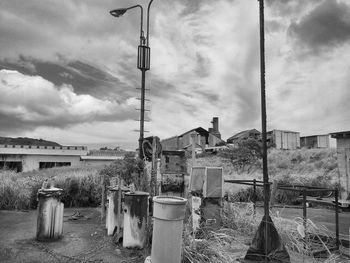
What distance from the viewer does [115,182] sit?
9641mm

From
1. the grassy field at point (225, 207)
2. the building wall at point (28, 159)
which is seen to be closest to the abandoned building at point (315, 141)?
the grassy field at point (225, 207)

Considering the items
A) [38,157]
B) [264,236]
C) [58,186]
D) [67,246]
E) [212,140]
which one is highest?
[212,140]

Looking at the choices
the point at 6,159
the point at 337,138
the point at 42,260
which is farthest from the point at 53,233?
the point at 6,159

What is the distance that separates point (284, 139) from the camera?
4175 centimetres

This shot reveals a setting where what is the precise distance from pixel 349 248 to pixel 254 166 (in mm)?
20303

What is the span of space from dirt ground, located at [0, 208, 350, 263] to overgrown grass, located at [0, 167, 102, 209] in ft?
3.92

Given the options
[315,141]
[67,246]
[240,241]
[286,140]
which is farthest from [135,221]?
[315,141]

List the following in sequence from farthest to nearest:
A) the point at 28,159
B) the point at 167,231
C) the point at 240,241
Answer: the point at 28,159
the point at 240,241
the point at 167,231

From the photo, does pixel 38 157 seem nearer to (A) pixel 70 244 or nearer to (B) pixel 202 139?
(B) pixel 202 139

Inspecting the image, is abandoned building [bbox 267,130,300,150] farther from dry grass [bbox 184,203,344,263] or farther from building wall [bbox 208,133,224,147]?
dry grass [bbox 184,203,344,263]

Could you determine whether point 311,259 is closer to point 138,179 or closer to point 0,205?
point 138,179

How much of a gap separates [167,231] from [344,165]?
10.2 meters

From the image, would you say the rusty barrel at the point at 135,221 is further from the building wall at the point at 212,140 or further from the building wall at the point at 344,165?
the building wall at the point at 212,140

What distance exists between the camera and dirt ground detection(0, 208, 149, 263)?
537 cm
